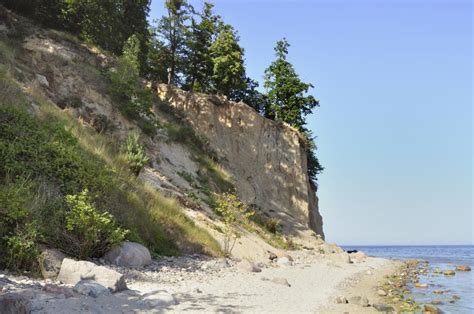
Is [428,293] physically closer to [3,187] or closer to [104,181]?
[104,181]

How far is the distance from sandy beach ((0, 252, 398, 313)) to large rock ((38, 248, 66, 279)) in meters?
0.59

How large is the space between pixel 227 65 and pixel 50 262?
2910cm

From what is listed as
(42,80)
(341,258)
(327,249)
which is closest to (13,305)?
(42,80)

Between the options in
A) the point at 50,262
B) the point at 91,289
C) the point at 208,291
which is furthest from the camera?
the point at 208,291

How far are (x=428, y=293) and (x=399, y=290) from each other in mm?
974

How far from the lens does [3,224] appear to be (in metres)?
8.31

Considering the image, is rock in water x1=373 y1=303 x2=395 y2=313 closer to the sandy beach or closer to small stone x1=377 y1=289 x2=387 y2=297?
the sandy beach

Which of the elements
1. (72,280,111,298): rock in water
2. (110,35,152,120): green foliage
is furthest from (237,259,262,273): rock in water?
(110,35,152,120): green foliage

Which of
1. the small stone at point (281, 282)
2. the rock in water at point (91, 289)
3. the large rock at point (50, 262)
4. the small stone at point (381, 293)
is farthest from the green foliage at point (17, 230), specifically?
the small stone at point (381, 293)

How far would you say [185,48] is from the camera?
36.1 meters

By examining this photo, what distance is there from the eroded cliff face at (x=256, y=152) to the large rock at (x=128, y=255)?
17.5m

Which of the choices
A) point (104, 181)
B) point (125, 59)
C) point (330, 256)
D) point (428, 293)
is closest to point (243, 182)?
point (330, 256)

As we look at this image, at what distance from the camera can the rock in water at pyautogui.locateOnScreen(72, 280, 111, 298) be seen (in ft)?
21.8

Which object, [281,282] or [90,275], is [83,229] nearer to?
[90,275]
